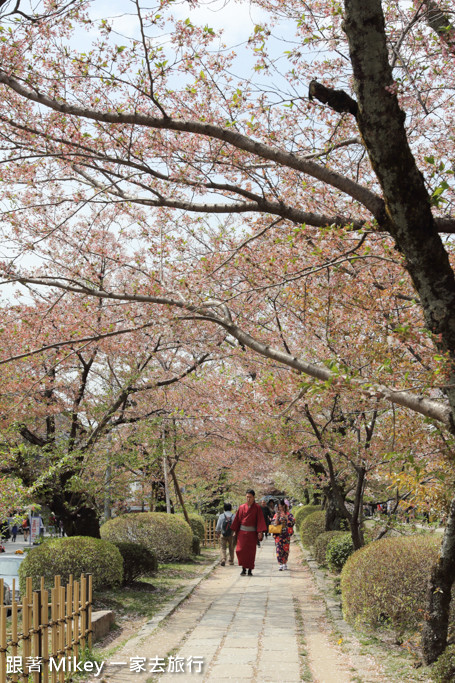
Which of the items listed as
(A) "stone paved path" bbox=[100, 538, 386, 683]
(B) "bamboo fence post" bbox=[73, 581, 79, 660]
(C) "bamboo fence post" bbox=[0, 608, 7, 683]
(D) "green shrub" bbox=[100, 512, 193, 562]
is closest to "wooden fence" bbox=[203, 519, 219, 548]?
(D) "green shrub" bbox=[100, 512, 193, 562]

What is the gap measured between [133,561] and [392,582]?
6065 millimetres

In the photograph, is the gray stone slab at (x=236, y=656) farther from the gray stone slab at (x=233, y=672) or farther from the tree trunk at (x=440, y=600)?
the tree trunk at (x=440, y=600)

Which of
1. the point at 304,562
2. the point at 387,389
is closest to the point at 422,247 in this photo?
the point at 387,389

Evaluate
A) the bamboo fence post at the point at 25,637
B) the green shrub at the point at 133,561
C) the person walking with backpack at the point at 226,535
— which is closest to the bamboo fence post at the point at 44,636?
the bamboo fence post at the point at 25,637

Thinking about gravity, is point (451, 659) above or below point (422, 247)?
below

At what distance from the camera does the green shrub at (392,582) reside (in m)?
6.86

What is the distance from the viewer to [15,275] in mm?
6973

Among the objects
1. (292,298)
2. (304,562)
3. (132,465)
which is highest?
(292,298)

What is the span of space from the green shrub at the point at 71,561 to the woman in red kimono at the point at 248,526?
3.85 metres

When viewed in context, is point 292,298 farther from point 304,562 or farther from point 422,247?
point 304,562

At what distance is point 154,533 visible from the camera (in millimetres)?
15172

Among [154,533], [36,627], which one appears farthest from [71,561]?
[154,533]

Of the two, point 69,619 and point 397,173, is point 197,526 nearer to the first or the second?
point 69,619

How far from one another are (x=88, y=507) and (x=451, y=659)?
24.5ft
